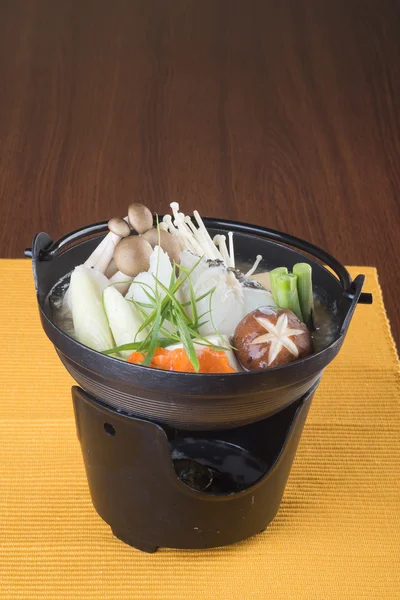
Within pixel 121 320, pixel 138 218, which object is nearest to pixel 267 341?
pixel 121 320

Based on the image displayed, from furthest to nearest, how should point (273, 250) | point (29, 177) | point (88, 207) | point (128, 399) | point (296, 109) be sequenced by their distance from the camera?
point (296, 109) < point (29, 177) < point (88, 207) < point (273, 250) < point (128, 399)

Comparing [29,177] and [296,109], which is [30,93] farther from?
[296,109]

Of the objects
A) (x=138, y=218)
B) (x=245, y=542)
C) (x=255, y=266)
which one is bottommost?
(x=245, y=542)

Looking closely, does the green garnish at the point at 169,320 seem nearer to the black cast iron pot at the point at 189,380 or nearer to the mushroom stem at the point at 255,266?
the black cast iron pot at the point at 189,380

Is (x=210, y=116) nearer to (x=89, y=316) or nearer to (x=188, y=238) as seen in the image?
(x=188, y=238)

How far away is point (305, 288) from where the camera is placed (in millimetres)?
1292

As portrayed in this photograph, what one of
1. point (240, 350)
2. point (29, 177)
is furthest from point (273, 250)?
point (29, 177)

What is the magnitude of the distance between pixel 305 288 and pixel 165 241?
0.27m

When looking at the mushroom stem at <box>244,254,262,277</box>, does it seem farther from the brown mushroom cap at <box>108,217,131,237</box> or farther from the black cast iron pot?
the brown mushroom cap at <box>108,217,131,237</box>

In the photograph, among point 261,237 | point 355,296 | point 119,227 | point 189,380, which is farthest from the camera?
point 261,237

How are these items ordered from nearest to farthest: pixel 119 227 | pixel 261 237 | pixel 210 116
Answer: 1. pixel 119 227
2. pixel 261 237
3. pixel 210 116

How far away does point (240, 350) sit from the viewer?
120 centimetres

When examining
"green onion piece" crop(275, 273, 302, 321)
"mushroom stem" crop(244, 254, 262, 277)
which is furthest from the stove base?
"mushroom stem" crop(244, 254, 262, 277)

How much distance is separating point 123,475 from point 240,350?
31 centimetres
